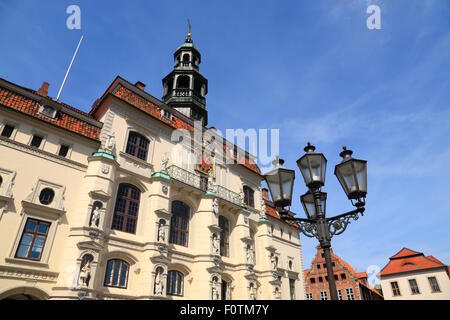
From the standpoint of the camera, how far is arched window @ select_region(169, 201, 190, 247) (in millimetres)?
20906

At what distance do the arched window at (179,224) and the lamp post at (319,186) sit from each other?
14880 millimetres

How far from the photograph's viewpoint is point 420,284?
4016 centimetres

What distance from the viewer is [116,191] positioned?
1894 cm

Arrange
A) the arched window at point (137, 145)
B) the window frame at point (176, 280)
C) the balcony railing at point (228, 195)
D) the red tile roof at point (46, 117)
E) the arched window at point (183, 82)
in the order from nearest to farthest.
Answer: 1. the red tile roof at point (46, 117)
2. the window frame at point (176, 280)
3. the arched window at point (137, 145)
4. the balcony railing at point (228, 195)
5. the arched window at point (183, 82)

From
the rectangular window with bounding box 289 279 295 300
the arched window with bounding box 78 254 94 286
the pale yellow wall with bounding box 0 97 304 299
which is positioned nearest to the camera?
the arched window with bounding box 78 254 94 286

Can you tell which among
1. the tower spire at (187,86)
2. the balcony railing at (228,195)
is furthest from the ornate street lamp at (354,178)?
the tower spire at (187,86)

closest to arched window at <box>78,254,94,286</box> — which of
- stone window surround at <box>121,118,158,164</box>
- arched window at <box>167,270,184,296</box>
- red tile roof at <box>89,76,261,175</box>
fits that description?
arched window at <box>167,270,184,296</box>

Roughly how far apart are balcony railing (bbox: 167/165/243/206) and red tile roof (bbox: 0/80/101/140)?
6.26 m

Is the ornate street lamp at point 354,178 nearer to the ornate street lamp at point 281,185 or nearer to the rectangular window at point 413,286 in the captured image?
the ornate street lamp at point 281,185

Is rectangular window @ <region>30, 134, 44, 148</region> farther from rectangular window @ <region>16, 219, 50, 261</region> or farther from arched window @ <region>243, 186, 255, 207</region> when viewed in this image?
arched window @ <region>243, 186, 255, 207</region>

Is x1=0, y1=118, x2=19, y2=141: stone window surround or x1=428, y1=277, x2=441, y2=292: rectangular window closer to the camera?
x1=0, y1=118, x2=19, y2=141: stone window surround

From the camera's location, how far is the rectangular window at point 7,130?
1584 centimetres

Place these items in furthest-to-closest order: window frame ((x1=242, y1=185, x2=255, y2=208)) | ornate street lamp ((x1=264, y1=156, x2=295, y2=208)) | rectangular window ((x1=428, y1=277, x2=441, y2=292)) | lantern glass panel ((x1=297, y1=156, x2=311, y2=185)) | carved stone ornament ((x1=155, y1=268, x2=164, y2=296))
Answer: rectangular window ((x1=428, y1=277, x2=441, y2=292))
window frame ((x1=242, y1=185, x2=255, y2=208))
carved stone ornament ((x1=155, y1=268, x2=164, y2=296))
lantern glass panel ((x1=297, y1=156, x2=311, y2=185))
ornate street lamp ((x1=264, y1=156, x2=295, y2=208))

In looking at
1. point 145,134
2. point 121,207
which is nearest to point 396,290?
point 121,207
